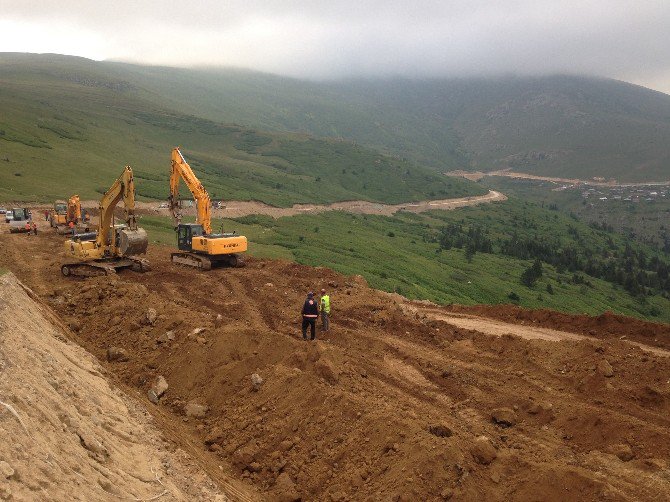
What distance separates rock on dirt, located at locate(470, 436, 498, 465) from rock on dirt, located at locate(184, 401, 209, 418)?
24.7ft

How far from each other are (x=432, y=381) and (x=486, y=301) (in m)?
38.0

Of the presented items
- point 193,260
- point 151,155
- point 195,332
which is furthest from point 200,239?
point 151,155

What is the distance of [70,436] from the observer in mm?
10141

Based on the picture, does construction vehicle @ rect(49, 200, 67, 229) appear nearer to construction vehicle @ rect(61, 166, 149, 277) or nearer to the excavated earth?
construction vehicle @ rect(61, 166, 149, 277)

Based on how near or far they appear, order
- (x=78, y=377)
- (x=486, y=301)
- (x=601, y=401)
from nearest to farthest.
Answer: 1. (x=78, y=377)
2. (x=601, y=401)
3. (x=486, y=301)

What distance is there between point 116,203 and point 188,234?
4.55 m

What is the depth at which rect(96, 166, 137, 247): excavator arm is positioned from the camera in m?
26.8

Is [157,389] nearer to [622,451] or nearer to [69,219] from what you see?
[622,451]

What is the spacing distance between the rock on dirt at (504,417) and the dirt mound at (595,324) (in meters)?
12.2

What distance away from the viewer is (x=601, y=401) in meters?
15.6

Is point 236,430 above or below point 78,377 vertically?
below

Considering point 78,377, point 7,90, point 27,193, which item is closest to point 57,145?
point 27,193

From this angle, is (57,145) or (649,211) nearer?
(57,145)

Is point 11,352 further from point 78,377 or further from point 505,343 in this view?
point 505,343
